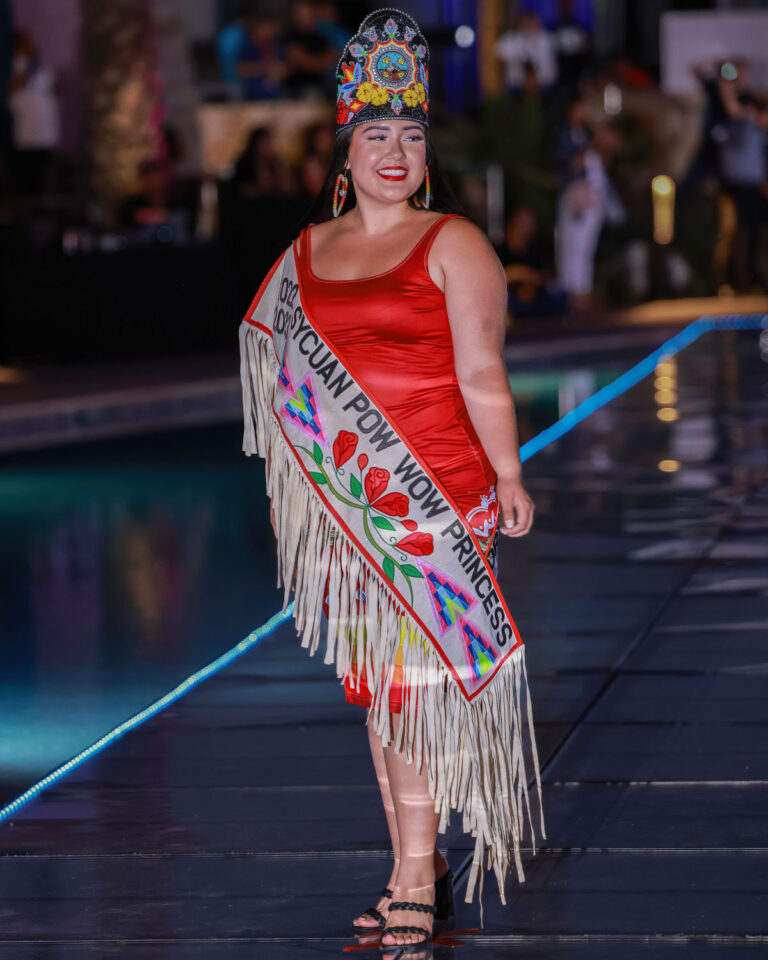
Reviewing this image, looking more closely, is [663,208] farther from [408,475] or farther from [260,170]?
[408,475]

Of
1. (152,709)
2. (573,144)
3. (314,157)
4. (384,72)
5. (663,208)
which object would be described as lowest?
(663,208)

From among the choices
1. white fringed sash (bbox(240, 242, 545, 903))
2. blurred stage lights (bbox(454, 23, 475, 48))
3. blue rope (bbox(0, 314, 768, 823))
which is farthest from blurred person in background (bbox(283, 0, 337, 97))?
white fringed sash (bbox(240, 242, 545, 903))

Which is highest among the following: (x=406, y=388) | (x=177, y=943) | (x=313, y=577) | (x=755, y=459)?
(x=406, y=388)

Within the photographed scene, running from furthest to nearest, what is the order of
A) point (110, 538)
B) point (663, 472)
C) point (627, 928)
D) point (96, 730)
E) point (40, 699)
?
point (663, 472) → point (110, 538) → point (40, 699) → point (96, 730) → point (627, 928)

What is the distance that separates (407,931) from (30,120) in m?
13.4

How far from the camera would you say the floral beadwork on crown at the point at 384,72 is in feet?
11.4

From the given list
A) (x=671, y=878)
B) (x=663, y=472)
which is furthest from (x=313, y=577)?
(x=663, y=472)

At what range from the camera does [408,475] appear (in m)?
3.38

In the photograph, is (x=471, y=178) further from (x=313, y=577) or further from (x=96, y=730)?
(x=313, y=577)

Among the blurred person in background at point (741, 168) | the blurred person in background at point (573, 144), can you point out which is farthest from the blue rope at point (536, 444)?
the blurred person in background at point (741, 168)

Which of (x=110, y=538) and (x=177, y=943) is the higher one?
(x=177, y=943)

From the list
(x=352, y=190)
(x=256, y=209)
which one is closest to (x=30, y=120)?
(x=256, y=209)

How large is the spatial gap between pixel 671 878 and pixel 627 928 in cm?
28

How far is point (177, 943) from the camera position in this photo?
3.42 meters
